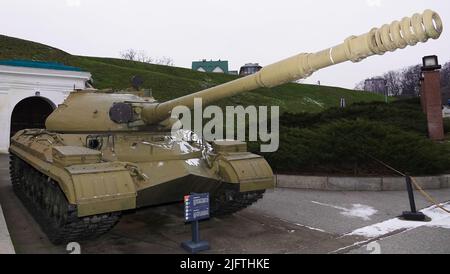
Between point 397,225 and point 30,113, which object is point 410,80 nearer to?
point 30,113

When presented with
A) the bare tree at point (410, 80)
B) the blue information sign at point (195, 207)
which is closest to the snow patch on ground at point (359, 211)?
the blue information sign at point (195, 207)

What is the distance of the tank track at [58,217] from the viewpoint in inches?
216

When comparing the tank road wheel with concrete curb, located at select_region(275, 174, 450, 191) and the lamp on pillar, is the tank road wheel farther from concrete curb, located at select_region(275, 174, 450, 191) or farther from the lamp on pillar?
the lamp on pillar

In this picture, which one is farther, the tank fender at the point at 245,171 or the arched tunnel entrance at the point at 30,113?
the arched tunnel entrance at the point at 30,113

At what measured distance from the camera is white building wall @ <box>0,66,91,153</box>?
17.0 metres

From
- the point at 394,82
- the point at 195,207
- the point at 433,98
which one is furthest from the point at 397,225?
the point at 394,82

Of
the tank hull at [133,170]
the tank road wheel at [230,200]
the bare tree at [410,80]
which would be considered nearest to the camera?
the tank hull at [133,170]

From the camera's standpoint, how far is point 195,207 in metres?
5.78

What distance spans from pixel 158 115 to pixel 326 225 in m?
3.50

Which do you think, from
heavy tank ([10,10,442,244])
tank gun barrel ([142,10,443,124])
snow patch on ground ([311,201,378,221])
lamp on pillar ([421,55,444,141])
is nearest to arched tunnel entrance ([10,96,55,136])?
heavy tank ([10,10,442,244])

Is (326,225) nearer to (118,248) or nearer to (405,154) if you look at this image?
(118,248)

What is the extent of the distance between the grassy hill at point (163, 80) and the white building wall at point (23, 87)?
7.31m

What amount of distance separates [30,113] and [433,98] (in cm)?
1797

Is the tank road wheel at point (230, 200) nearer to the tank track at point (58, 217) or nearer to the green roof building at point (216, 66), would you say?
the tank track at point (58, 217)
